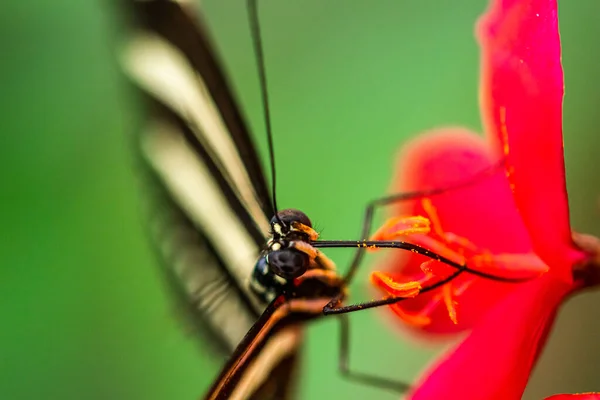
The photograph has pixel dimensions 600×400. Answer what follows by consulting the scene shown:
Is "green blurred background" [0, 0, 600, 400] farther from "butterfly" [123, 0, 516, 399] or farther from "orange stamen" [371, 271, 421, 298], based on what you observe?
"orange stamen" [371, 271, 421, 298]

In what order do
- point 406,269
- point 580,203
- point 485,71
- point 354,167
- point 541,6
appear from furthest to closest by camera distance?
point 354,167
point 580,203
point 406,269
point 485,71
point 541,6

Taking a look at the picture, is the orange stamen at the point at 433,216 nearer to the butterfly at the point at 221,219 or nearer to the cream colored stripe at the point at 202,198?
the butterfly at the point at 221,219

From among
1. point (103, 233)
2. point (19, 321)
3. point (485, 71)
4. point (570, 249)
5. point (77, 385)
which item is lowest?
point (77, 385)

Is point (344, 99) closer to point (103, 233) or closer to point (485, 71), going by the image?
point (103, 233)

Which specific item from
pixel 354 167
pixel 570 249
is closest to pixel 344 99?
pixel 354 167

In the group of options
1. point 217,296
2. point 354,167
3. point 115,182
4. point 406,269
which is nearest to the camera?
point 406,269

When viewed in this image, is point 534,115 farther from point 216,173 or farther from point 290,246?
point 216,173

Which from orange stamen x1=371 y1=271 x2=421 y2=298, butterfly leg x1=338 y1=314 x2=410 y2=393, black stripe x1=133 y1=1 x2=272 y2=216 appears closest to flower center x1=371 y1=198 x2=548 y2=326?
orange stamen x1=371 y1=271 x2=421 y2=298
